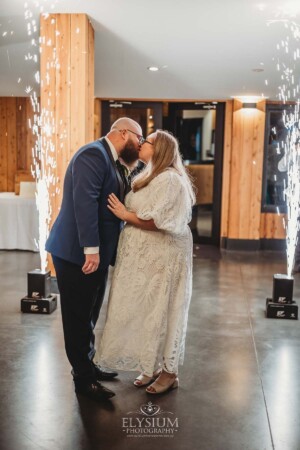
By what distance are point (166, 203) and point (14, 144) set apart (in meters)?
7.73

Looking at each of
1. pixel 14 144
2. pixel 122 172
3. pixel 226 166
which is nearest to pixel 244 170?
pixel 226 166

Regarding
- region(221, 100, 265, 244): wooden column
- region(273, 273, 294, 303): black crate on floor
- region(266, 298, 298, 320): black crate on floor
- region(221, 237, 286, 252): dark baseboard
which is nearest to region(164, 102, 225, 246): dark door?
region(221, 100, 265, 244): wooden column

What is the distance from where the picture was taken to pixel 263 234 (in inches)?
330

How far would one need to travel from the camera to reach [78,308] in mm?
2604

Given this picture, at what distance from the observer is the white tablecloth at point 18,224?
7137 millimetres

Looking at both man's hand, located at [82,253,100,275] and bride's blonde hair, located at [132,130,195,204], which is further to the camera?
bride's blonde hair, located at [132,130,195,204]

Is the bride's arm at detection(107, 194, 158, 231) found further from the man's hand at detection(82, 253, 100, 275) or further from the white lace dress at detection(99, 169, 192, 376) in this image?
the man's hand at detection(82, 253, 100, 275)

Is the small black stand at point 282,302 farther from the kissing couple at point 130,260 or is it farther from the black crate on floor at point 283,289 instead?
the kissing couple at point 130,260

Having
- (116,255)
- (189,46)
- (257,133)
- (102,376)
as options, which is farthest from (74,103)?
(257,133)

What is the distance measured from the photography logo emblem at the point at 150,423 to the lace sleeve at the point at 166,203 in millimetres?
901

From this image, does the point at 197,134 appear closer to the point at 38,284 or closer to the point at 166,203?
the point at 38,284

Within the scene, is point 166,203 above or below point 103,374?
above

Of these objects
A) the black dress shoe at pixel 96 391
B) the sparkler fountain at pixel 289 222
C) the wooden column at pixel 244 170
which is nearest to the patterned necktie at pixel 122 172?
the black dress shoe at pixel 96 391

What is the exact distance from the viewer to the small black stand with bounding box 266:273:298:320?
14.2 feet
